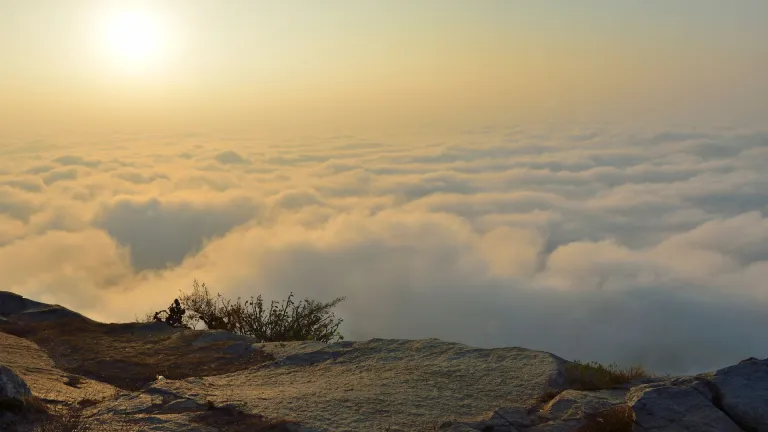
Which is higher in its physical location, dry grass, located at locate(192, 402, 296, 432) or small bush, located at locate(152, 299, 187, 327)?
small bush, located at locate(152, 299, 187, 327)

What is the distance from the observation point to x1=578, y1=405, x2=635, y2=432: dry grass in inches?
259

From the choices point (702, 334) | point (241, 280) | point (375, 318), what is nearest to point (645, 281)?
point (702, 334)

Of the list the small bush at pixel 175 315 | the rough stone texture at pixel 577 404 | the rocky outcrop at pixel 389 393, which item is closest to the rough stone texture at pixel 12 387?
the rocky outcrop at pixel 389 393

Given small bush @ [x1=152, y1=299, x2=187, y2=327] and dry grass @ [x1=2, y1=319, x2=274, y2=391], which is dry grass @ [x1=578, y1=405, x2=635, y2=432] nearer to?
dry grass @ [x1=2, y1=319, x2=274, y2=391]

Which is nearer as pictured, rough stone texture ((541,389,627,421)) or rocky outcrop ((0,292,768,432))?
rocky outcrop ((0,292,768,432))

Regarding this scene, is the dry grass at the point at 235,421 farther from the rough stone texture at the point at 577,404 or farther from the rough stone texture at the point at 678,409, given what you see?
the rough stone texture at the point at 678,409

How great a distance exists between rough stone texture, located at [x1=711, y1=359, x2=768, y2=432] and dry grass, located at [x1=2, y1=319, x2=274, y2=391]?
247 inches

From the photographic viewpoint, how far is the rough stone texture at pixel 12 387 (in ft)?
21.8

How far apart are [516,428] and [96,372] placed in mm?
6419

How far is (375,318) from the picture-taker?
17425cm

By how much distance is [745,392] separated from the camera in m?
6.83

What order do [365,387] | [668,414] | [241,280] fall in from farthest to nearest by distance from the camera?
[241,280] → [365,387] → [668,414]

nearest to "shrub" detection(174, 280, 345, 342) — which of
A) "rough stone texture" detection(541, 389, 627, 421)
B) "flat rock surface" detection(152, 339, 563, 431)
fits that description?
"flat rock surface" detection(152, 339, 563, 431)

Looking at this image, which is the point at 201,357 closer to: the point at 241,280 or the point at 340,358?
the point at 340,358
